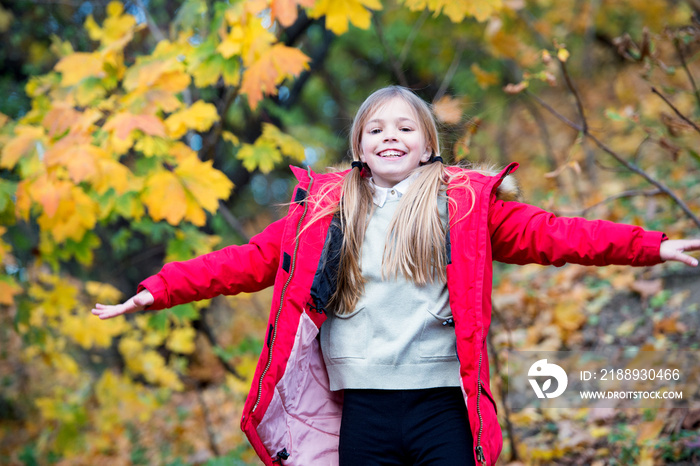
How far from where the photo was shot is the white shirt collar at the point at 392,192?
2.19m

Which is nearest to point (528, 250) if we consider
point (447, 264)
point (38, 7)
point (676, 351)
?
point (447, 264)

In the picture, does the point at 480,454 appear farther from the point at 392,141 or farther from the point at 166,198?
Answer: the point at 166,198

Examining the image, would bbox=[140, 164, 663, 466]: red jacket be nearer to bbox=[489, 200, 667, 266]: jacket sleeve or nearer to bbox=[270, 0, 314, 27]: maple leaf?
bbox=[489, 200, 667, 266]: jacket sleeve

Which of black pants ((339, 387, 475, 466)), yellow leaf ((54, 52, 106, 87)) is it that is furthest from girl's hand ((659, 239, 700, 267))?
yellow leaf ((54, 52, 106, 87))

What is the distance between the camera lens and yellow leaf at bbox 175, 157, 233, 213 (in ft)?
9.84

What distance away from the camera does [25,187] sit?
118 inches

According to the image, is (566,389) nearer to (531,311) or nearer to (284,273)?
(531,311)

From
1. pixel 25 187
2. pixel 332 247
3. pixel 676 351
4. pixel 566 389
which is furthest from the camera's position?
pixel 566 389

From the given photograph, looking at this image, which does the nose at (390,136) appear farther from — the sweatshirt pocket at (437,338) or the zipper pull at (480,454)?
the zipper pull at (480,454)

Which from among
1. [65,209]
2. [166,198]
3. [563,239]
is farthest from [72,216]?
[563,239]

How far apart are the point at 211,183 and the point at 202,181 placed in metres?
0.05

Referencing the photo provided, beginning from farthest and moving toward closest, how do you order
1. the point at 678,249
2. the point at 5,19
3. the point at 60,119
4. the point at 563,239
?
the point at 5,19
the point at 60,119
the point at 563,239
the point at 678,249

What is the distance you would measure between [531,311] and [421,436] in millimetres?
3386

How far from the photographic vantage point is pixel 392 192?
2.20m
